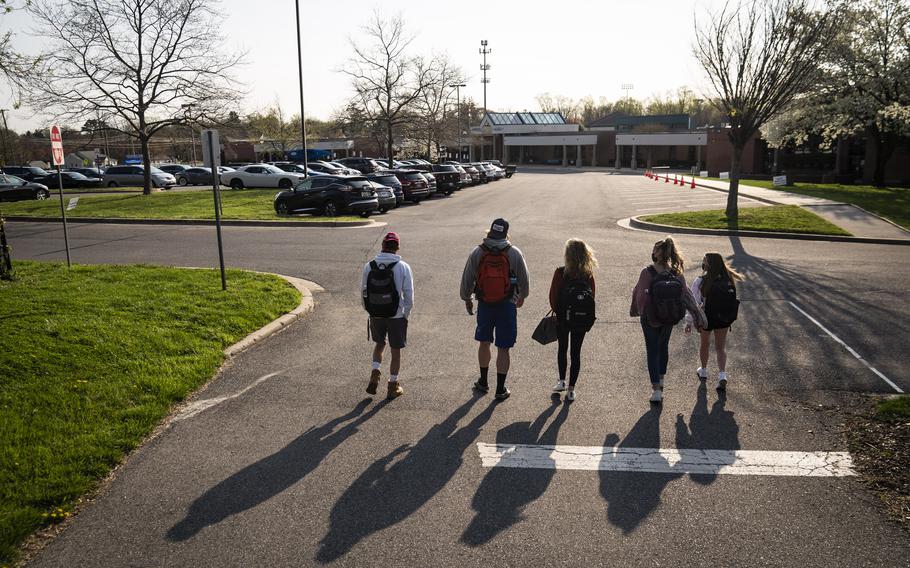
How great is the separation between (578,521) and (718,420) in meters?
2.28

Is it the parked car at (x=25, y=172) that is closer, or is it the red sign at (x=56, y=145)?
the red sign at (x=56, y=145)

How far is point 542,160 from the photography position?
86.8 meters

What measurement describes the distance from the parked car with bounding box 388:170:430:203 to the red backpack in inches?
876

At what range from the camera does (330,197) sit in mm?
22297

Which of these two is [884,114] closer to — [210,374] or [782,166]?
[782,166]

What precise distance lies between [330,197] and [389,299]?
665 inches

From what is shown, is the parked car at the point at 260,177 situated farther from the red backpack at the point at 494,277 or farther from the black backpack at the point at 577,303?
the black backpack at the point at 577,303

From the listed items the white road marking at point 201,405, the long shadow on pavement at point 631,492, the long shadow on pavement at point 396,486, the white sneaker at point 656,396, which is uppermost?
the white sneaker at point 656,396

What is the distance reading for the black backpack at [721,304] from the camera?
21.2 feet

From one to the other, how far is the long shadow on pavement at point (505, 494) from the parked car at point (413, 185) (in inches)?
924

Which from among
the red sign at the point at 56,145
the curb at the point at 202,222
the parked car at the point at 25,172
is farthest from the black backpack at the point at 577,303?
the parked car at the point at 25,172

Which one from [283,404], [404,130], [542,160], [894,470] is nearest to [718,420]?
[894,470]

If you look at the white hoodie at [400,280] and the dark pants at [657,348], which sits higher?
the white hoodie at [400,280]

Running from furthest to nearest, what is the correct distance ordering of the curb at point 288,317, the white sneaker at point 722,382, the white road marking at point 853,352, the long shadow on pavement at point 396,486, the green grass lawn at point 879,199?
the green grass lawn at point 879,199
the curb at point 288,317
the white road marking at point 853,352
the white sneaker at point 722,382
the long shadow on pavement at point 396,486
